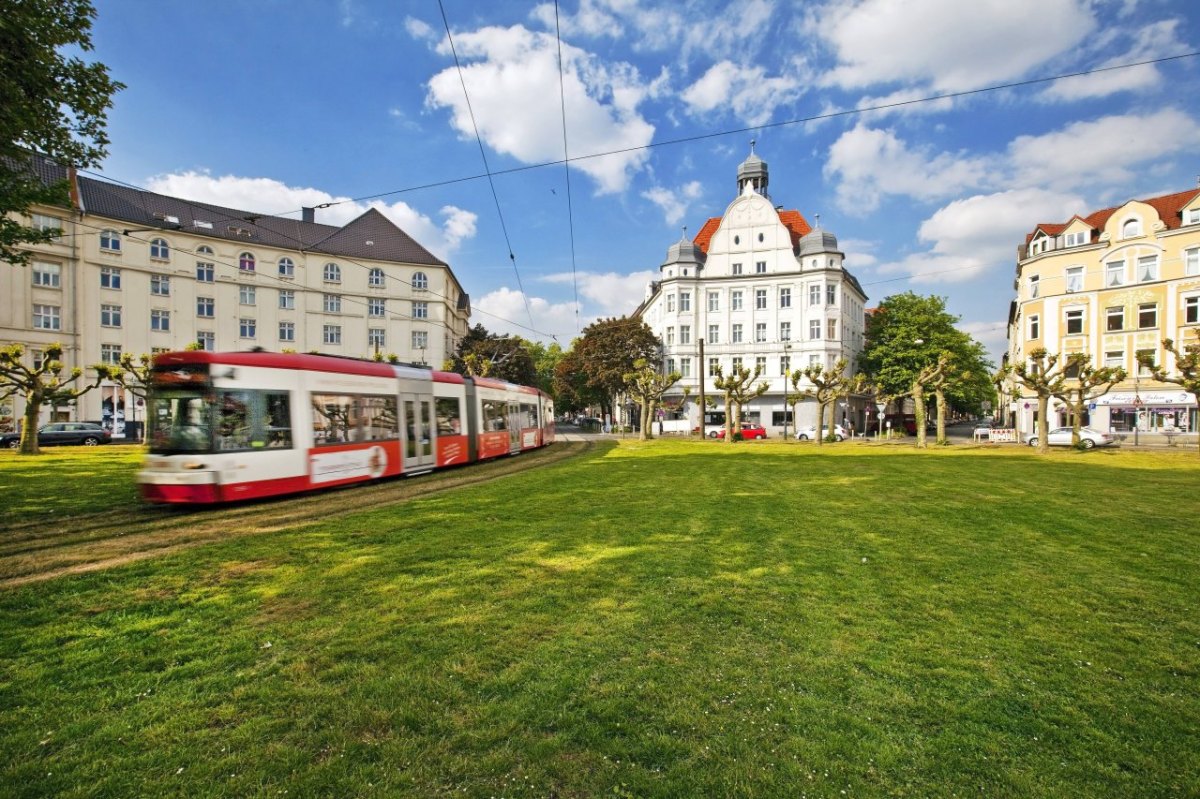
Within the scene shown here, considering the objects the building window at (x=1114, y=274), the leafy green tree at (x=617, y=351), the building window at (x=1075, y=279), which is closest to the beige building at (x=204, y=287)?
the leafy green tree at (x=617, y=351)

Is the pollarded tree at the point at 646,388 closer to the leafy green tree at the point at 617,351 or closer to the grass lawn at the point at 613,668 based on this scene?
the leafy green tree at the point at 617,351

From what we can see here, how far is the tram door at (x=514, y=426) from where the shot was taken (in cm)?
2488

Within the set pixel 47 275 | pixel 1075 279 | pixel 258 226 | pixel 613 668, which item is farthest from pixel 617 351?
pixel 613 668

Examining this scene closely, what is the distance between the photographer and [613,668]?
409 cm

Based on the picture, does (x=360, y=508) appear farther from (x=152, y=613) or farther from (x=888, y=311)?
(x=888, y=311)

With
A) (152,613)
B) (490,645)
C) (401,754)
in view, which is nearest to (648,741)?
(401,754)

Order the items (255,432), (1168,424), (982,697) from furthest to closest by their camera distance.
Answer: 1. (1168,424)
2. (255,432)
3. (982,697)

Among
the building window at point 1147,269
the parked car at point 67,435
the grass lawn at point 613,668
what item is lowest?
the grass lawn at point 613,668

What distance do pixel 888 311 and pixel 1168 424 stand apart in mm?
23336

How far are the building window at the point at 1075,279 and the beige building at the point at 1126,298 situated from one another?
6 cm

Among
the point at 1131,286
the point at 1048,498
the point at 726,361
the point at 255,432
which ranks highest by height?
the point at 1131,286

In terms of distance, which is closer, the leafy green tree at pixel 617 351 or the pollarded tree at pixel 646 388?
the pollarded tree at pixel 646 388

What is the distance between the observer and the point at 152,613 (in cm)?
520

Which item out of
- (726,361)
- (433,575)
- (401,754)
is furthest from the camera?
(726,361)
